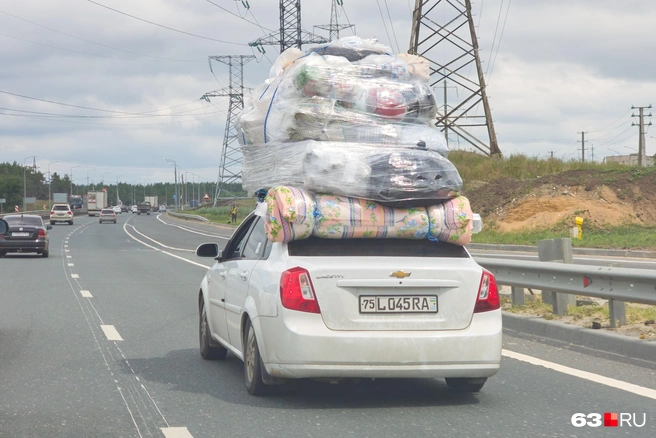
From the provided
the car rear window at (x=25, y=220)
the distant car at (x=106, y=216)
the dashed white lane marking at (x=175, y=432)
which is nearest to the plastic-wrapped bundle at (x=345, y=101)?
the dashed white lane marking at (x=175, y=432)

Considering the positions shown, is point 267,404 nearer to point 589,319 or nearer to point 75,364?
point 75,364

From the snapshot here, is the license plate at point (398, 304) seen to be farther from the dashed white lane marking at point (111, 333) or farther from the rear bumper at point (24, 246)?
the rear bumper at point (24, 246)

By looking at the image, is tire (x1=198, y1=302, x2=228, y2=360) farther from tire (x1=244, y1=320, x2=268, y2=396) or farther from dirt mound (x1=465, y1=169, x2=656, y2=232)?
dirt mound (x1=465, y1=169, x2=656, y2=232)

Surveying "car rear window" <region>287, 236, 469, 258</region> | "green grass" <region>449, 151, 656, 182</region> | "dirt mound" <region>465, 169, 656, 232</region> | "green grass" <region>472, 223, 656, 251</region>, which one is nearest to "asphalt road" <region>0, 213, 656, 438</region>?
"car rear window" <region>287, 236, 469, 258</region>

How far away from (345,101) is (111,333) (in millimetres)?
5232

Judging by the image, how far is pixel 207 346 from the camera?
9164 mm

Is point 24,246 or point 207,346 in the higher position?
point 207,346

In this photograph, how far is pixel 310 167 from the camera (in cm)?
708

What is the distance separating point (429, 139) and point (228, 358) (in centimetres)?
323

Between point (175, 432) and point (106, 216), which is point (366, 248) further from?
point (106, 216)

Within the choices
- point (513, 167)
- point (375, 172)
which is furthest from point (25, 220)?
point (375, 172)

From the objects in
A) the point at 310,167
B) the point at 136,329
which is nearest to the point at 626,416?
the point at 310,167

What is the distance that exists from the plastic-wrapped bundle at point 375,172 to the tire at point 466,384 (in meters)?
1.36
